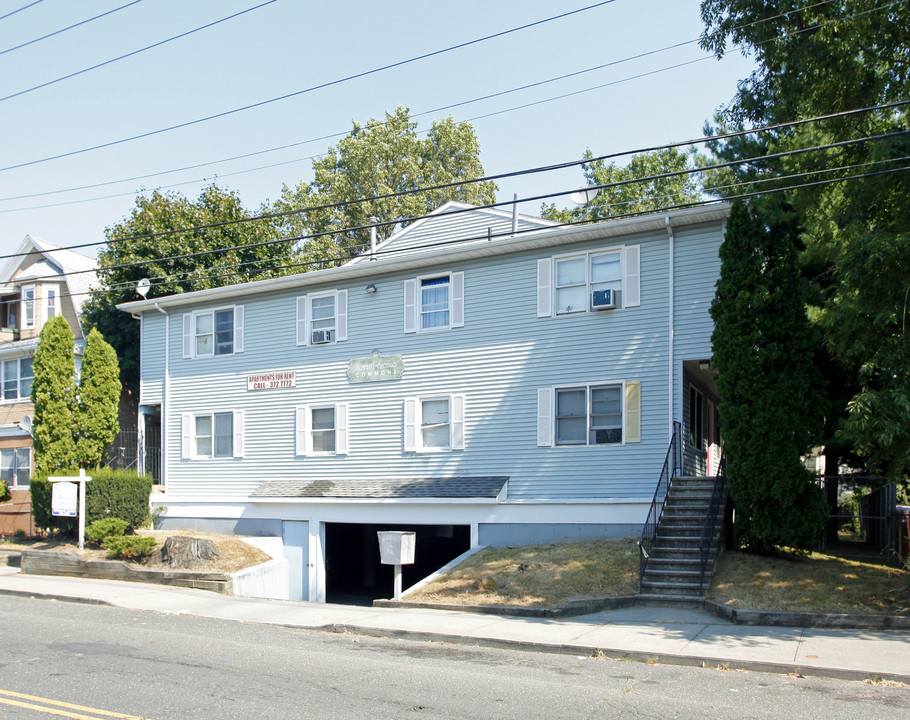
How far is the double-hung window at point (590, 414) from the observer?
1870cm

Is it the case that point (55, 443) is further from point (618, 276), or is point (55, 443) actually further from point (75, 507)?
point (618, 276)

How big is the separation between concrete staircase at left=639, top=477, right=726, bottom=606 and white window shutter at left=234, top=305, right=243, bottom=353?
12.6m

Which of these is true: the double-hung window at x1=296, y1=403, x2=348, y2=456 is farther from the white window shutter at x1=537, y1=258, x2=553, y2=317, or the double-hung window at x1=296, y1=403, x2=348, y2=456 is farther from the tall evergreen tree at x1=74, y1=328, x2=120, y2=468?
the white window shutter at x1=537, y1=258, x2=553, y2=317

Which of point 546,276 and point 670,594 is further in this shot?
point 546,276

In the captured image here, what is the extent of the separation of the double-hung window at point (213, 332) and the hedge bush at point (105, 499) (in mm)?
3859

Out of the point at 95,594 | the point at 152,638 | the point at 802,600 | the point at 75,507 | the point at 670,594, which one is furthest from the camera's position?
the point at 75,507

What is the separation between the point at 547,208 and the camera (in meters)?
43.2

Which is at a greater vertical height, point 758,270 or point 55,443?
point 758,270

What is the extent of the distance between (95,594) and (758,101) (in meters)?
16.5

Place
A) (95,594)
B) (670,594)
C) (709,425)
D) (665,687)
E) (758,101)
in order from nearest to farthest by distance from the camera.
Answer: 1. (665,687)
2. (670,594)
3. (95,594)
4. (758,101)
5. (709,425)

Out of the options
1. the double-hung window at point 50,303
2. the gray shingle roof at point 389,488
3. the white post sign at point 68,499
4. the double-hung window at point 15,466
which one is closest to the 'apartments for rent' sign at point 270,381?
the gray shingle roof at point 389,488

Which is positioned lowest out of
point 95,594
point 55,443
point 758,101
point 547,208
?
point 95,594

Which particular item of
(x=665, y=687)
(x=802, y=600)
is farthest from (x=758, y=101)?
(x=665, y=687)

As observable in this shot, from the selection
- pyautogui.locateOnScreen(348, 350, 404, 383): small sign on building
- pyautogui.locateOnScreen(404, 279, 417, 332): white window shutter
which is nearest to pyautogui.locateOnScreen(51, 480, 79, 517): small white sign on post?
pyautogui.locateOnScreen(348, 350, 404, 383): small sign on building
